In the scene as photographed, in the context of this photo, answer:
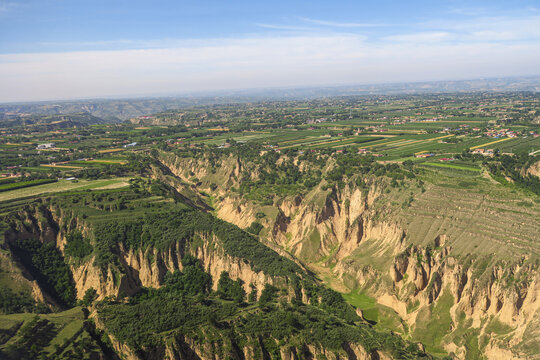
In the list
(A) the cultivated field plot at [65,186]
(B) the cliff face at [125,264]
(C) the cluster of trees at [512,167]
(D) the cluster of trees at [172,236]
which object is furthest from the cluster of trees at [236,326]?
(C) the cluster of trees at [512,167]

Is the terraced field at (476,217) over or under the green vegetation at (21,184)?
under

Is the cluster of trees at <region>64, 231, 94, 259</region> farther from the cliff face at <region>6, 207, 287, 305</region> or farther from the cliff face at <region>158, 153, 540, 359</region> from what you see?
the cliff face at <region>158, 153, 540, 359</region>

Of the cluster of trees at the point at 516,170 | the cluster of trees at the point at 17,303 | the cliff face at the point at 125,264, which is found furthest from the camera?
the cluster of trees at the point at 516,170

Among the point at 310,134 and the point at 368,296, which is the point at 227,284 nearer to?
the point at 368,296

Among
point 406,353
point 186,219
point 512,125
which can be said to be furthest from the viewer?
point 512,125

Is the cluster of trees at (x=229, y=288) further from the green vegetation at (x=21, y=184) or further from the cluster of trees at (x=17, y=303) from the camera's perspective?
the green vegetation at (x=21, y=184)

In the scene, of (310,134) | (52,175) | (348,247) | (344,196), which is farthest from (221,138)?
(348,247)
